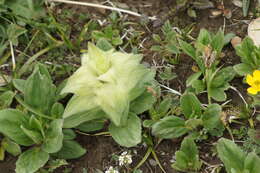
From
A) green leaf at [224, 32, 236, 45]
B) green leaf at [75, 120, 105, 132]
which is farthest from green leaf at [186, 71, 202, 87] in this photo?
green leaf at [75, 120, 105, 132]

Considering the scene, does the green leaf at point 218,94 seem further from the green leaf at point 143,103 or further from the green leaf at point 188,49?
the green leaf at point 143,103

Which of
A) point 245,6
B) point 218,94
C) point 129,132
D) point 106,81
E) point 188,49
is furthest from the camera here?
point 245,6

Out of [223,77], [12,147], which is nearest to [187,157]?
[223,77]

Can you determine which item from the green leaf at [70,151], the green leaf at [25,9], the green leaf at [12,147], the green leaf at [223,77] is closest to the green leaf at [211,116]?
the green leaf at [223,77]

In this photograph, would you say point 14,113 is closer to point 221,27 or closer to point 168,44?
point 168,44

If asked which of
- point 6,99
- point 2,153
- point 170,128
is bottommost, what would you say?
point 2,153

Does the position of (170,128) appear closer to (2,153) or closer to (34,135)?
(34,135)
